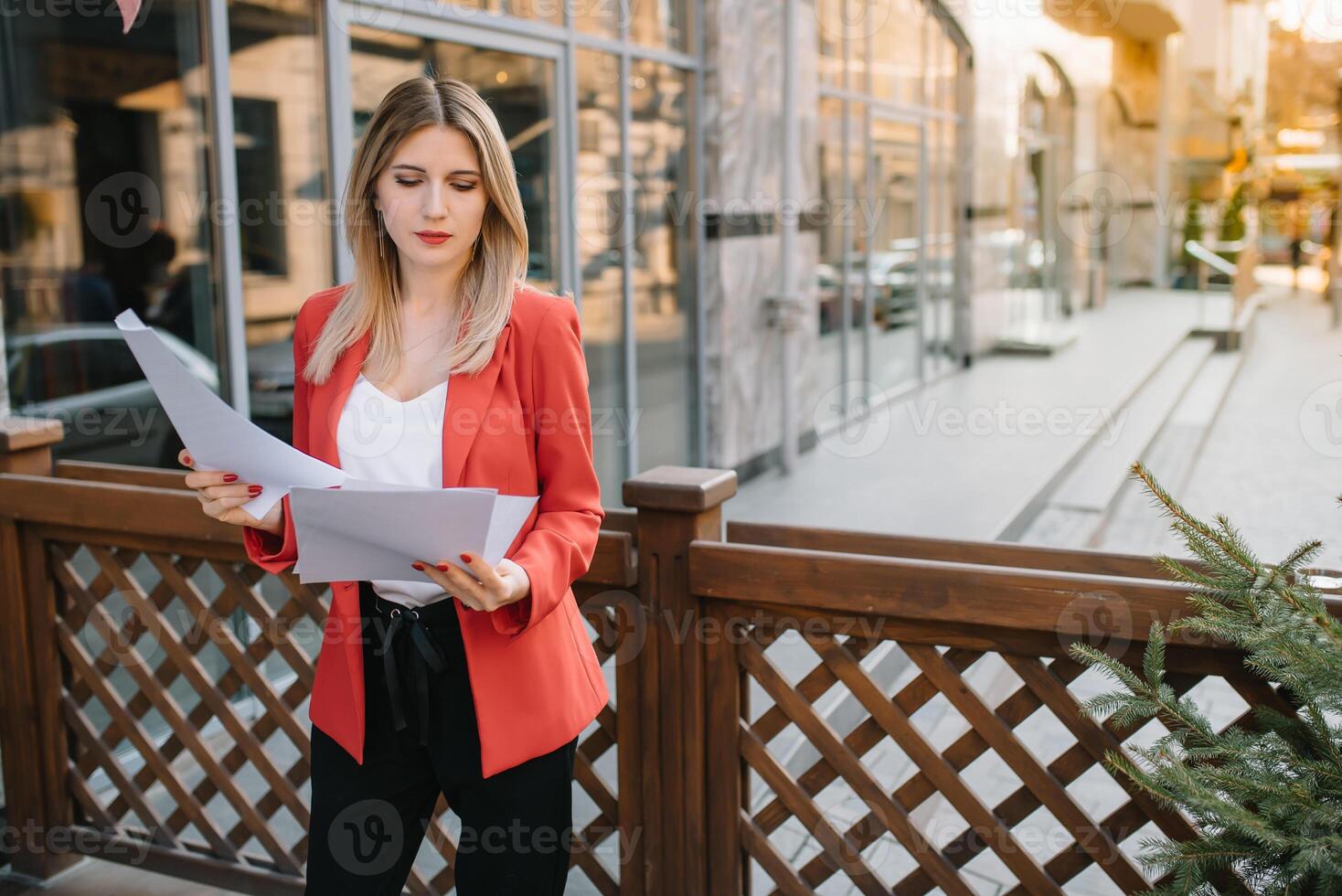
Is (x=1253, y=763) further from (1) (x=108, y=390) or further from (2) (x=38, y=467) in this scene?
(1) (x=108, y=390)

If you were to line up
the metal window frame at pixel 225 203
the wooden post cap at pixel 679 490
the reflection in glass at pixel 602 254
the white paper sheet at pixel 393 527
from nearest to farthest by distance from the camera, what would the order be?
the white paper sheet at pixel 393 527 → the wooden post cap at pixel 679 490 → the metal window frame at pixel 225 203 → the reflection in glass at pixel 602 254

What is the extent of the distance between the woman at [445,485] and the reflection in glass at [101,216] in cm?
237

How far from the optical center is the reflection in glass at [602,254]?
652cm

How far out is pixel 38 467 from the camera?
10.1 feet

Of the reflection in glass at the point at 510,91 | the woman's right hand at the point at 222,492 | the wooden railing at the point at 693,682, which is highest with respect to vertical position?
the reflection in glass at the point at 510,91

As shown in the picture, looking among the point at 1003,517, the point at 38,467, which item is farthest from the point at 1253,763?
the point at 1003,517

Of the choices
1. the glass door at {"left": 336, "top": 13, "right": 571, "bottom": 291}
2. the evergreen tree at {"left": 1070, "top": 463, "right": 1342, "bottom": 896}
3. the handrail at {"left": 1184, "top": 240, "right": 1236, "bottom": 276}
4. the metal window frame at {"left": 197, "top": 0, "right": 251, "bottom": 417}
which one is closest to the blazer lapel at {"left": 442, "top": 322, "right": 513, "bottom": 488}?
the evergreen tree at {"left": 1070, "top": 463, "right": 1342, "bottom": 896}

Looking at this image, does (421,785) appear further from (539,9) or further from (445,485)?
(539,9)

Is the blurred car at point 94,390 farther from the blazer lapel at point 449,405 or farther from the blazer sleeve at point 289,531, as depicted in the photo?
the blazer lapel at point 449,405

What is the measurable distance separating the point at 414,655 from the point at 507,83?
14.9 ft

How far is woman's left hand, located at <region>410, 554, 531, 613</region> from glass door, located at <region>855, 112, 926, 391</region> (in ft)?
31.4

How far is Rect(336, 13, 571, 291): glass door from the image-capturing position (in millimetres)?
4766

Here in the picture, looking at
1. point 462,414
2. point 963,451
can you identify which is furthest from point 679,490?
point 963,451

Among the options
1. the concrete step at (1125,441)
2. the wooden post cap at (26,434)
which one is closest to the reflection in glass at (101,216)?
the wooden post cap at (26,434)
